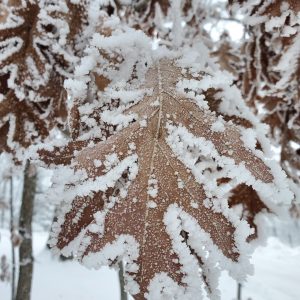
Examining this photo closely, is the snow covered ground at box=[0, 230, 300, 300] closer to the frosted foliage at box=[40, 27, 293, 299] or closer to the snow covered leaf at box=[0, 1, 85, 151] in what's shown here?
the snow covered leaf at box=[0, 1, 85, 151]

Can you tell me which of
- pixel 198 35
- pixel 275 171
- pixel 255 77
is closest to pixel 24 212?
pixel 198 35

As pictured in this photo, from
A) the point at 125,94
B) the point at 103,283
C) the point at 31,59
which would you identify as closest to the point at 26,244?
the point at 31,59

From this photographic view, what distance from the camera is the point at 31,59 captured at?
126cm

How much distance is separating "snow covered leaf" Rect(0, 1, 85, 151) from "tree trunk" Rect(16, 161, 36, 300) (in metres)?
3.09

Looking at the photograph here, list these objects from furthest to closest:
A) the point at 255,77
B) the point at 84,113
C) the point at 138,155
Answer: the point at 255,77 → the point at 84,113 → the point at 138,155

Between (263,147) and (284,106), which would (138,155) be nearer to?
(263,147)

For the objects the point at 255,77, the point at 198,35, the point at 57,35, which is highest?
the point at 198,35

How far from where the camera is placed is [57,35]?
1.31 m

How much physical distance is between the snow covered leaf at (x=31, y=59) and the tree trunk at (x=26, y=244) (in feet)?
10.1

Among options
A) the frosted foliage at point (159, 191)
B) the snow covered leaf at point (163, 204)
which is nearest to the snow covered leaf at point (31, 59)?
the frosted foliage at point (159, 191)

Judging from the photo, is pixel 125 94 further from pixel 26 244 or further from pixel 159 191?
pixel 26 244

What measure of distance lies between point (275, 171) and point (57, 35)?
3.07 feet

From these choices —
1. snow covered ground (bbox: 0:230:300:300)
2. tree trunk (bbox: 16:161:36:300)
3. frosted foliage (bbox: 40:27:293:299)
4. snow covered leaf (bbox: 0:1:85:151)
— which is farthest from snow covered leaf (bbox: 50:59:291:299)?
snow covered ground (bbox: 0:230:300:300)

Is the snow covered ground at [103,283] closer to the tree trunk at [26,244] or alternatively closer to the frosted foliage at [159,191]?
the tree trunk at [26,244]
